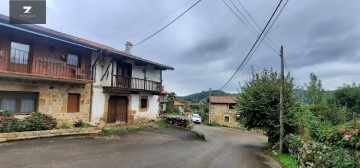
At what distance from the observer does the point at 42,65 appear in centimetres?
1421

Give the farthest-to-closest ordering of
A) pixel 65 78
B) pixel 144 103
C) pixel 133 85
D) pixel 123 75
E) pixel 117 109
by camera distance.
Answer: pixel 144 103, pixel 133 85, pixel 123 75, pixel 117 109, pixel 65 78

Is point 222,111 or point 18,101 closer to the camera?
point 18,101

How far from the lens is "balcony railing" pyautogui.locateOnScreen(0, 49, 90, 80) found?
13.1 m

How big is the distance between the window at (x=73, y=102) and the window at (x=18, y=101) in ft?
6.83

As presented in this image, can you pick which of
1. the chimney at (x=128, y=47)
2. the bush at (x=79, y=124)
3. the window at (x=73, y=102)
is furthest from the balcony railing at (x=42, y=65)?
the chimney at (x=128, y=47)

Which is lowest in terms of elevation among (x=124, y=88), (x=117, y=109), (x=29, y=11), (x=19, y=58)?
(x=117, y=109)

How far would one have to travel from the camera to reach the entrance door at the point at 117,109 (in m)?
19.2

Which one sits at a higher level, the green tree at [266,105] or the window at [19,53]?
the window at [19,53]

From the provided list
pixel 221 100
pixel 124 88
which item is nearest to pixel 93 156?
pixel 124 88

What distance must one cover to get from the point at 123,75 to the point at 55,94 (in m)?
6.13

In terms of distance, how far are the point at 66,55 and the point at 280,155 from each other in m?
13.5

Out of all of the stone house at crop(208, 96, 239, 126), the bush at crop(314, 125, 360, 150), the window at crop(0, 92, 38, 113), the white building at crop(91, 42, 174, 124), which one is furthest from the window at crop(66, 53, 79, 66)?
the stone house at crop(208, 96, 239, 126)

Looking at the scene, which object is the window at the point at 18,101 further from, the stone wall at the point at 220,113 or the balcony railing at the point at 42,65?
the stone wall at the point at 220,113

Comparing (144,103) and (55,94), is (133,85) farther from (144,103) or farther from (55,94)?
(55,94)
